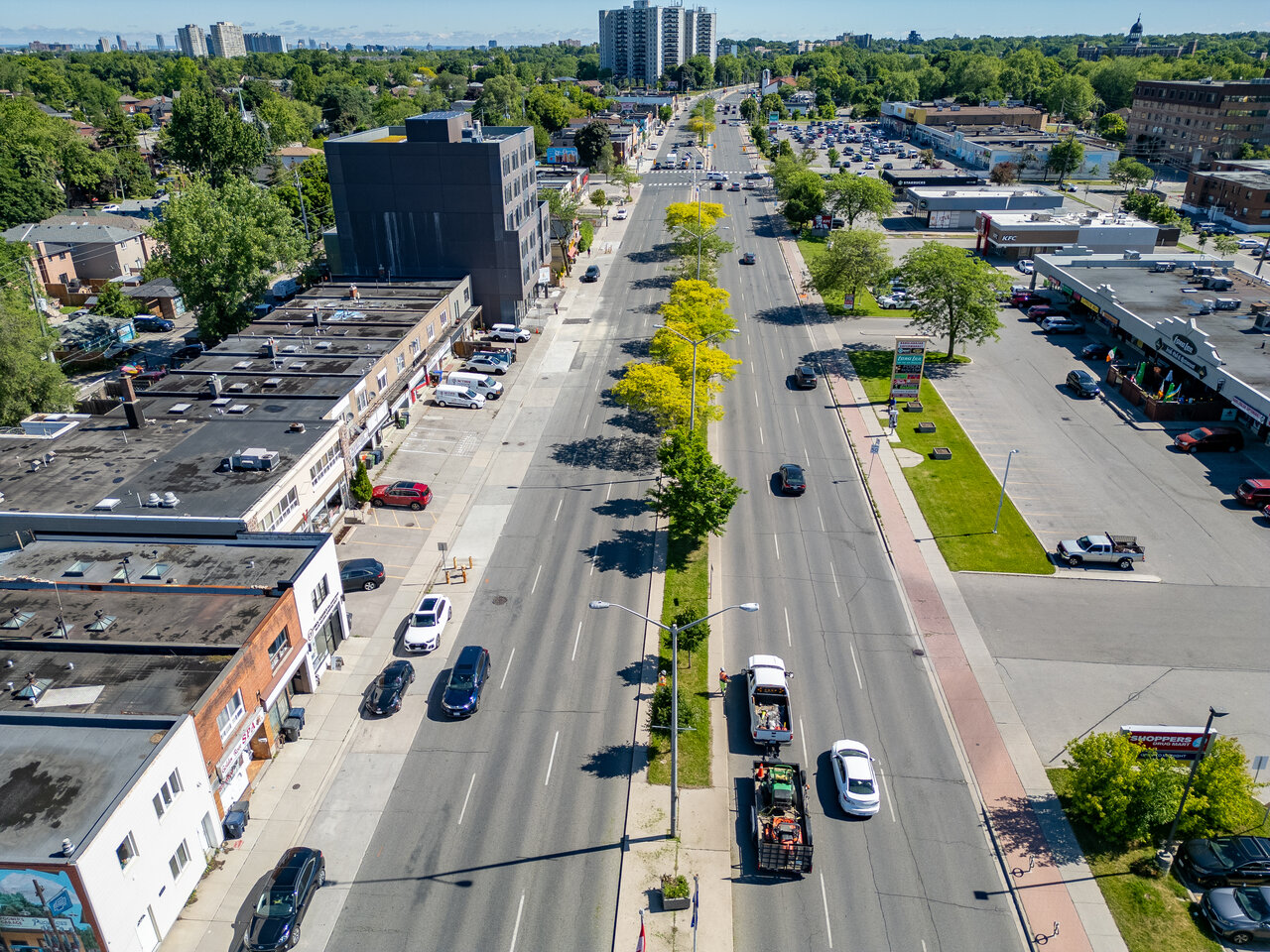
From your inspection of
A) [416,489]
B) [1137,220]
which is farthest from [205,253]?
[1137,220]

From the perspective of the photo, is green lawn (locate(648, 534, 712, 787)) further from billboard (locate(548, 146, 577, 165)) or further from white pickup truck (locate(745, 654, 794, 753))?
billboard (locate(548, 146, 577, 165))

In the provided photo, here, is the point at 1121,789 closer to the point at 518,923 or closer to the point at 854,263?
the point at 518,923

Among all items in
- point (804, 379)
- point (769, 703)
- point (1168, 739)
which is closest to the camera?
point (1168, 739)

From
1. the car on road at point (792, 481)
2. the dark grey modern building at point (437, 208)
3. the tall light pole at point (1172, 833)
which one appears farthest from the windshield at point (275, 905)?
the dark grey modern building at point (437, 208)

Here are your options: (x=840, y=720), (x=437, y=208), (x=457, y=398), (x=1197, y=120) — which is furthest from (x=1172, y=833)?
(x=1197, y=120)

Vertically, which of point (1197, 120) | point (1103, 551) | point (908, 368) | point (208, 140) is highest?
point (1197, 120)

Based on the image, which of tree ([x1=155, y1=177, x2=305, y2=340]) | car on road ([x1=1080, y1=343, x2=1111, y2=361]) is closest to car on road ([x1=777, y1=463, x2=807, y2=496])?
car on road ([x1=1080, y1=343, x2=1111, y2=361])

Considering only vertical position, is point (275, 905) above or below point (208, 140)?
below
